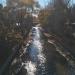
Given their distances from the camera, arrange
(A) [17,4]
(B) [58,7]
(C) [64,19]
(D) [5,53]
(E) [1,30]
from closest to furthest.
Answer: (D) [5,53]
(E) [1,30]
(A) [17,4]
(C) [64,19]
(B) [58,7]

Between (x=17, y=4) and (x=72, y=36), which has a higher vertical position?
(x=17, y=4)

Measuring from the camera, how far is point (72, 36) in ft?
127

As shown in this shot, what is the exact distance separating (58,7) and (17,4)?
563 inches

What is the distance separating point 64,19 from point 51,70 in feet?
120

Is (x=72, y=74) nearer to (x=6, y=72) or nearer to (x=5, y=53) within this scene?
(x=6, y=72)

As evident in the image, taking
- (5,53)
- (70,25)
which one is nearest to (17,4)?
(70,25)

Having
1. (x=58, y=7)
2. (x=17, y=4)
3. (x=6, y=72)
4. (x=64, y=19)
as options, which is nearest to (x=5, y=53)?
(x=6, y=72)

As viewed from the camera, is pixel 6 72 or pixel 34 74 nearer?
pixel 34 74

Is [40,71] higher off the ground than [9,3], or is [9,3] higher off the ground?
[9,3]

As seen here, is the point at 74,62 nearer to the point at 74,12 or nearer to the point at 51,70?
the point at 51,70

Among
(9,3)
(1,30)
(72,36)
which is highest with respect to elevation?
(9,3)

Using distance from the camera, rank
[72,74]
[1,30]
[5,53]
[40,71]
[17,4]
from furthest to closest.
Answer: [17,4], [1,30], [5,53], [40,71], [72,74]

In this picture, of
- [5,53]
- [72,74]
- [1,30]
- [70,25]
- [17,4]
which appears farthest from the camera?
[70,25]

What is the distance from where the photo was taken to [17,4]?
43500 millimetres
